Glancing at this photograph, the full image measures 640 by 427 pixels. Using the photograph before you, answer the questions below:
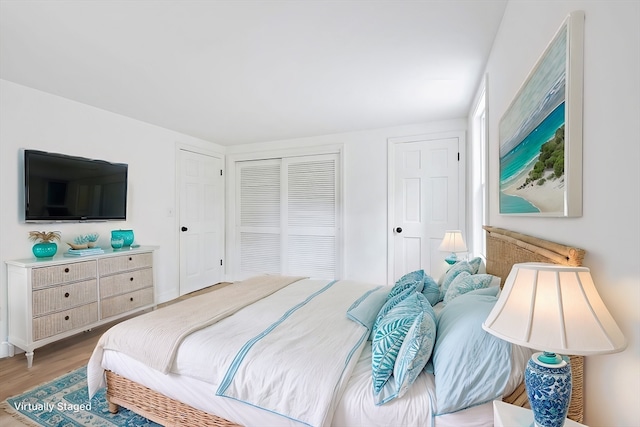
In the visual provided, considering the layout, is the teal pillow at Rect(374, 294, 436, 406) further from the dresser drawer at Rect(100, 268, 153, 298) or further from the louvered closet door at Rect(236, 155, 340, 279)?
the louvered closet door at Rect(236, 155, 340, 279)

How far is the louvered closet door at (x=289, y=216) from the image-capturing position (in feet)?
14.6

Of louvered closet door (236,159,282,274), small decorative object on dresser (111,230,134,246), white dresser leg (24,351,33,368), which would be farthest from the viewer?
louvered closet door (236,159,282,274)

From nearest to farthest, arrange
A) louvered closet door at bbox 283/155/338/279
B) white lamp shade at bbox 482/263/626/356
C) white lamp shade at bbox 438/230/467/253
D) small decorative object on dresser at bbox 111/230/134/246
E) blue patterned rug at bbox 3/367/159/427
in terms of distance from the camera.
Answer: white lamp shade at bbox 482/263/626/356 < blue patterned rug at bbox 3/367/159/427 < white lamp shade at bbox 438/230/467/253 < small decorative object on dresser at bbox 111/230/134/246 < louvered closet door at bbox 283/155/338/279

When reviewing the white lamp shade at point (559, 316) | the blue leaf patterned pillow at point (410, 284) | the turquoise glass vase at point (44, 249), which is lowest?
the blue leaf patterned pillow at point (410, 284)

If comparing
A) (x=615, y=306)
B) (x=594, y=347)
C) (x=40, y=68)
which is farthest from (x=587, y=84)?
(x=40, y=68)

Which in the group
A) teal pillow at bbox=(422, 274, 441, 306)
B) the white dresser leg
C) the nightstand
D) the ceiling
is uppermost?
the ceiling

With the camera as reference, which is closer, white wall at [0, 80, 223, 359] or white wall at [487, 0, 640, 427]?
white wall at [487, 0, 640, 427]

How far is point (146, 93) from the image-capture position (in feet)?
9.31

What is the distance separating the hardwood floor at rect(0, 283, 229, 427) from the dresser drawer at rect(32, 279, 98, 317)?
411 millimetres

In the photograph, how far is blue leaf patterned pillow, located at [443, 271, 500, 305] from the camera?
1660 millimetres

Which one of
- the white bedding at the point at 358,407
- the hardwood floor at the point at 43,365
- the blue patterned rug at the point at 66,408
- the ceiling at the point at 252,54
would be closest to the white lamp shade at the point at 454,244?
the ceiling at the point at 252,54

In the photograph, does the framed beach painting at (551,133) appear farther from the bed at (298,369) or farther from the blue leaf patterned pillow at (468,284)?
the blue leaf patterned pillow at (468,284)

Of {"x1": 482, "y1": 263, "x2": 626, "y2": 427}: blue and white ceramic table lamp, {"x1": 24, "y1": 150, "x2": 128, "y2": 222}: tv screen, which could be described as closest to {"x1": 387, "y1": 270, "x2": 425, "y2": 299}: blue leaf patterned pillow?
{"x1": 482, "y1": 263, "x2": 626, "y2": 427}: blue and white ceramic table lamp

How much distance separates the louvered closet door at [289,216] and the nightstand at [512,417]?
346cm
